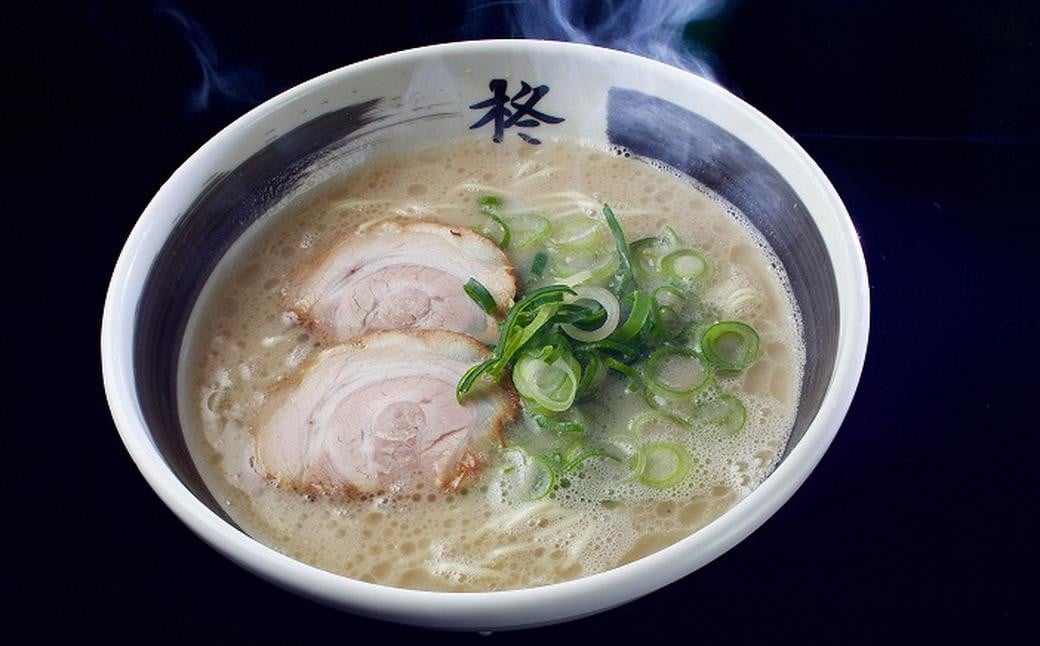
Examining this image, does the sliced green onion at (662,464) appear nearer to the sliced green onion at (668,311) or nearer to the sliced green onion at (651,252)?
the sliced green onion at (668,311)

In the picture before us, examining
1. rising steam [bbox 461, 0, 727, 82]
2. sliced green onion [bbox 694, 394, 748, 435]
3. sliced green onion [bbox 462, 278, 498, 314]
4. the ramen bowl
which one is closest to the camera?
the ramen bowl

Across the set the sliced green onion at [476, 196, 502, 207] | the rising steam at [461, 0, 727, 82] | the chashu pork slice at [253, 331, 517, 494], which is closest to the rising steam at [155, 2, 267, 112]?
the rising steam at [461, 0, 727, 82]

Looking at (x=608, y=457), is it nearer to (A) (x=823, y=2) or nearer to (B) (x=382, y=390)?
(B) (x=382, y=390)

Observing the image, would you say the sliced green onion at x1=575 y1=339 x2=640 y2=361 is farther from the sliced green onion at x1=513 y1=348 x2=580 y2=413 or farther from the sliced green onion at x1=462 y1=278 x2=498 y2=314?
the sliced green onion at x1=462 y1=278 x2=498 y2=314

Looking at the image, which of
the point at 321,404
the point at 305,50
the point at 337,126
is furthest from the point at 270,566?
the point at 305,50

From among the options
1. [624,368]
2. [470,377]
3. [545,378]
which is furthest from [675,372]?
[470,377]

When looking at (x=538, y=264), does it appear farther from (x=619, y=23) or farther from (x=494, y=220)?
(x=619, y=23)
